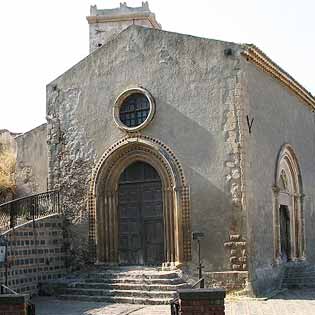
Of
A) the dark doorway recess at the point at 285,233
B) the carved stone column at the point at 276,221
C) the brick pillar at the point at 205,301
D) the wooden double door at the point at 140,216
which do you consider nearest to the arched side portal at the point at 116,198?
the wooden double door at the point at 140,216

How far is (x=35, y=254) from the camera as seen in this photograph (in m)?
16.5

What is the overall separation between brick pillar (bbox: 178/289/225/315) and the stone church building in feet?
23.9

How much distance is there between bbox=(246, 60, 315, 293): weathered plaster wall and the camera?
621 inches

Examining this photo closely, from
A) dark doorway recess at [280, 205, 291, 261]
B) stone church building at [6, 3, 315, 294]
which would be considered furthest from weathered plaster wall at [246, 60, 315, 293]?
dark doorway recess at [280, 205, 291, 261]

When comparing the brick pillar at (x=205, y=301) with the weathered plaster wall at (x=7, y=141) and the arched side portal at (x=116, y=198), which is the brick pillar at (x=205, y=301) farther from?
the weathered plaster wall at (x=7, y=141)

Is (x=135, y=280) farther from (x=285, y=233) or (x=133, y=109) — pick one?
(x=285, y=233)

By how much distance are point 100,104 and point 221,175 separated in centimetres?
444

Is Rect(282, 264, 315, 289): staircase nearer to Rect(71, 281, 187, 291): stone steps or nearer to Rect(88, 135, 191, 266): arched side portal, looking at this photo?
Rect(88, 135, 191, 266): arched side portal

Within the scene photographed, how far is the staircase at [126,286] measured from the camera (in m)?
14.7

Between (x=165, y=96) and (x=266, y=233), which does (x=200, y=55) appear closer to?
(x=165, y=96)

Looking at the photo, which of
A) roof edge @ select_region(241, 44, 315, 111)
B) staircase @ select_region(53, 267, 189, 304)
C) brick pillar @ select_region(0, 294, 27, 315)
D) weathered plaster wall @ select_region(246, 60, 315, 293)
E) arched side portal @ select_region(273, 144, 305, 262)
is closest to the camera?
brick pillar @ select_region(0, 294, 27, 315)

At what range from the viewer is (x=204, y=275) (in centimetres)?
1543

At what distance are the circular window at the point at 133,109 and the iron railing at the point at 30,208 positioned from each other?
3095 millimetres

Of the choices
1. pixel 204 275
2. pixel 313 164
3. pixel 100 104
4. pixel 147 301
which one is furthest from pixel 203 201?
pixel 313 164
